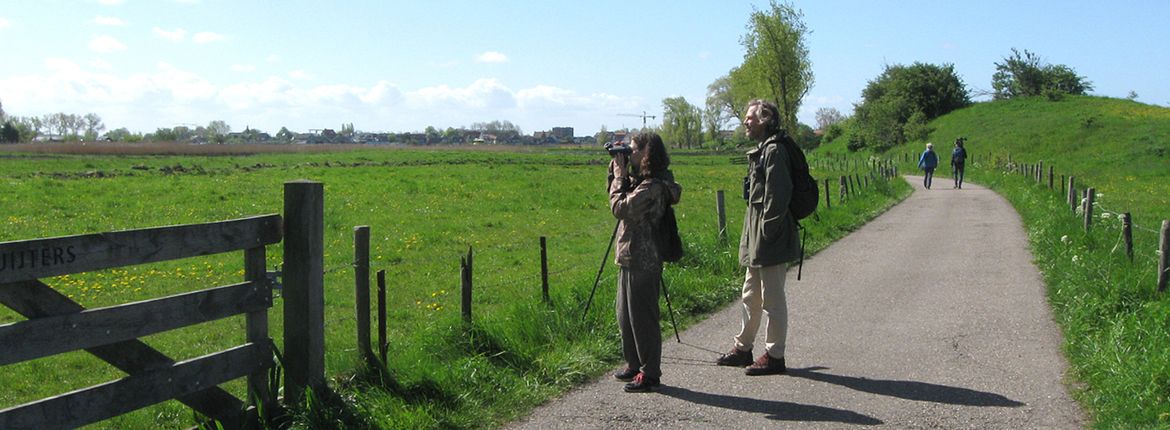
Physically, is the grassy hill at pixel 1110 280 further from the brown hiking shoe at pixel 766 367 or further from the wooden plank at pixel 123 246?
the wooden plank at pixel 123 246

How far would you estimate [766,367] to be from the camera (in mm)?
7074

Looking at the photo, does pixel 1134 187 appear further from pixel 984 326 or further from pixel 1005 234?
pixel 984 326

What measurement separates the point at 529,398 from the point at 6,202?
2536cm

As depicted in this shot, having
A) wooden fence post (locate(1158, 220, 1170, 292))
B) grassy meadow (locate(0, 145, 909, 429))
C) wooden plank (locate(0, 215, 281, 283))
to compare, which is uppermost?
wooden plank (locate(0, 215, 281, 283))

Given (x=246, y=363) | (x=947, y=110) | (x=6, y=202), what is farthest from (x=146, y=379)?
(x=947, y=110)

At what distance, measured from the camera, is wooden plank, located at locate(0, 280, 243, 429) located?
14.6ft

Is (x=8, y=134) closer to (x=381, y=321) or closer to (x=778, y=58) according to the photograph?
(x=778, y=58)

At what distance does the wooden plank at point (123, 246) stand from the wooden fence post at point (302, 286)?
0.12 m

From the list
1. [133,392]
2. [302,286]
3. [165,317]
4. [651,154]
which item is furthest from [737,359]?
[133,392]

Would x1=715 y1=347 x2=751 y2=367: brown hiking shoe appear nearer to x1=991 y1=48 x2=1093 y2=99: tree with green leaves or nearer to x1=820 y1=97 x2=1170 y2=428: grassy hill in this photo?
x1=820 y1=97 x2=1170 y2=428: grassy hill

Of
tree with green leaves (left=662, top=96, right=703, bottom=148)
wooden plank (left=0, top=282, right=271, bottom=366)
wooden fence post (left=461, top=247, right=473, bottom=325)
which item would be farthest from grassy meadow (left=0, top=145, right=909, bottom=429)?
tree with green leaves (left=662, top=96, right=703, bottom=148)

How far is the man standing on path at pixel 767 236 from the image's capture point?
682cm

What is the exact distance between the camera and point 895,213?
76.0 ft

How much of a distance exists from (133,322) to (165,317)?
0.67ft
